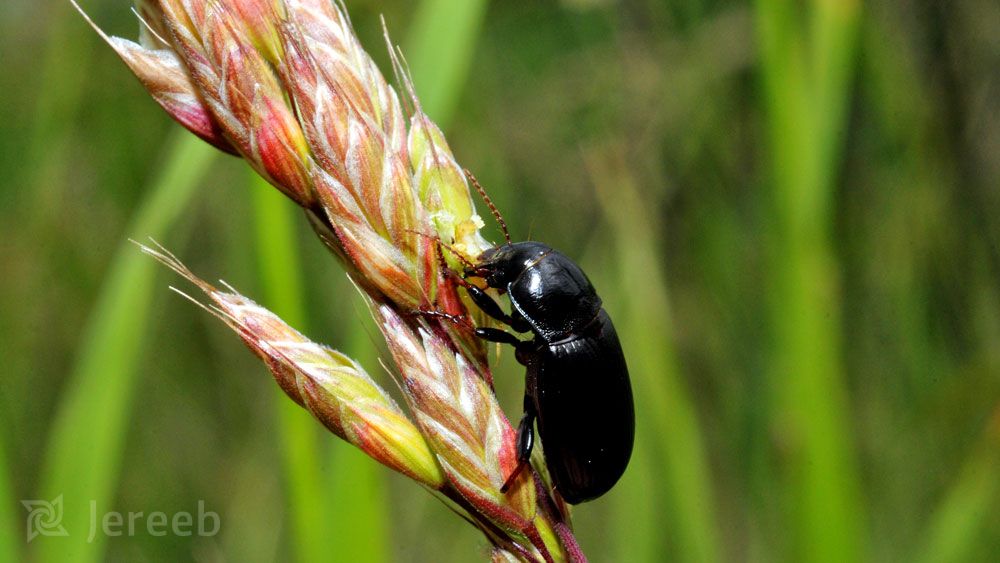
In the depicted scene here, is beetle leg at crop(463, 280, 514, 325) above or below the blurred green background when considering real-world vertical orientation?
above

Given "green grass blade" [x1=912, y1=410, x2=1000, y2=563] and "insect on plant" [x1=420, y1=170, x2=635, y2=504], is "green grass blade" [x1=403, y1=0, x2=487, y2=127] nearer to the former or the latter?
"insect on plant" [x1=420, y1=170, x2=635, y2=504]

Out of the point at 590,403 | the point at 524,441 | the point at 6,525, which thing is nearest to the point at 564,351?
the point at 590,403

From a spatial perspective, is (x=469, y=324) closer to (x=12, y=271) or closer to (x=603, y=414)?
(x=603, y=414)

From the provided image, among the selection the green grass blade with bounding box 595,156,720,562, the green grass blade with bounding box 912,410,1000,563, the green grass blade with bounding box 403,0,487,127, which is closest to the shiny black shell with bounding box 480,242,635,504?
the green grass blade with bounding box 403,0,487,127

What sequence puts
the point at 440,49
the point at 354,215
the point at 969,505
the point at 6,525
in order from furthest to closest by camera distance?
1. the point at 969,505
2. the point at 440,49
3. the point at 6,525
4. the point at 354,215

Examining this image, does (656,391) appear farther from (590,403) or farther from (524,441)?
(524,441)

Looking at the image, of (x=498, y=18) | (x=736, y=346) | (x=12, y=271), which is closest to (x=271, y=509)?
(x=12, y=271)
